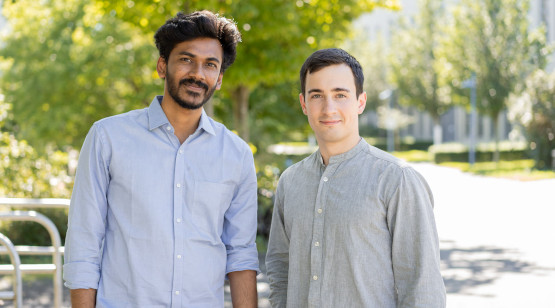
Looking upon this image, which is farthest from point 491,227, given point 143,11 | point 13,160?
→ point 13,160

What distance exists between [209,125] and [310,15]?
1029 centimetres

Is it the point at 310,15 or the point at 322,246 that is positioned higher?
the point at 310,15

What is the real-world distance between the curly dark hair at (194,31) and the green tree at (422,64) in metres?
39.0

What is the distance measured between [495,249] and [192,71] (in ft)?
28.9

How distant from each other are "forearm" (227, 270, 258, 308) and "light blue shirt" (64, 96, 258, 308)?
0.06 metres

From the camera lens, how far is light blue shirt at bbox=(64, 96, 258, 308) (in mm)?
2686

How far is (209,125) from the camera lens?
2936 millimetres

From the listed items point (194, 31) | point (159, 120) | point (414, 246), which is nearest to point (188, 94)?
point (159, 120)

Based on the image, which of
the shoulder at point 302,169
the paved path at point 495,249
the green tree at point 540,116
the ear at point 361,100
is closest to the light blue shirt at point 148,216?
the shoulder at point 302,169

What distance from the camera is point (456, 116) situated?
2067 inches

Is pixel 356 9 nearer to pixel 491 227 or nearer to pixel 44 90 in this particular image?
pixel 491 227

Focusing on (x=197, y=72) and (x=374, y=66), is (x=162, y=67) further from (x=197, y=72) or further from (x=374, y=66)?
(x=374, y=66)

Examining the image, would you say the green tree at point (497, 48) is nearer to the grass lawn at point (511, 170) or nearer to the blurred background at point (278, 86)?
the blurred background at point (278, 86)

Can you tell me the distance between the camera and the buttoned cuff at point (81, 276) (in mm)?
2627
